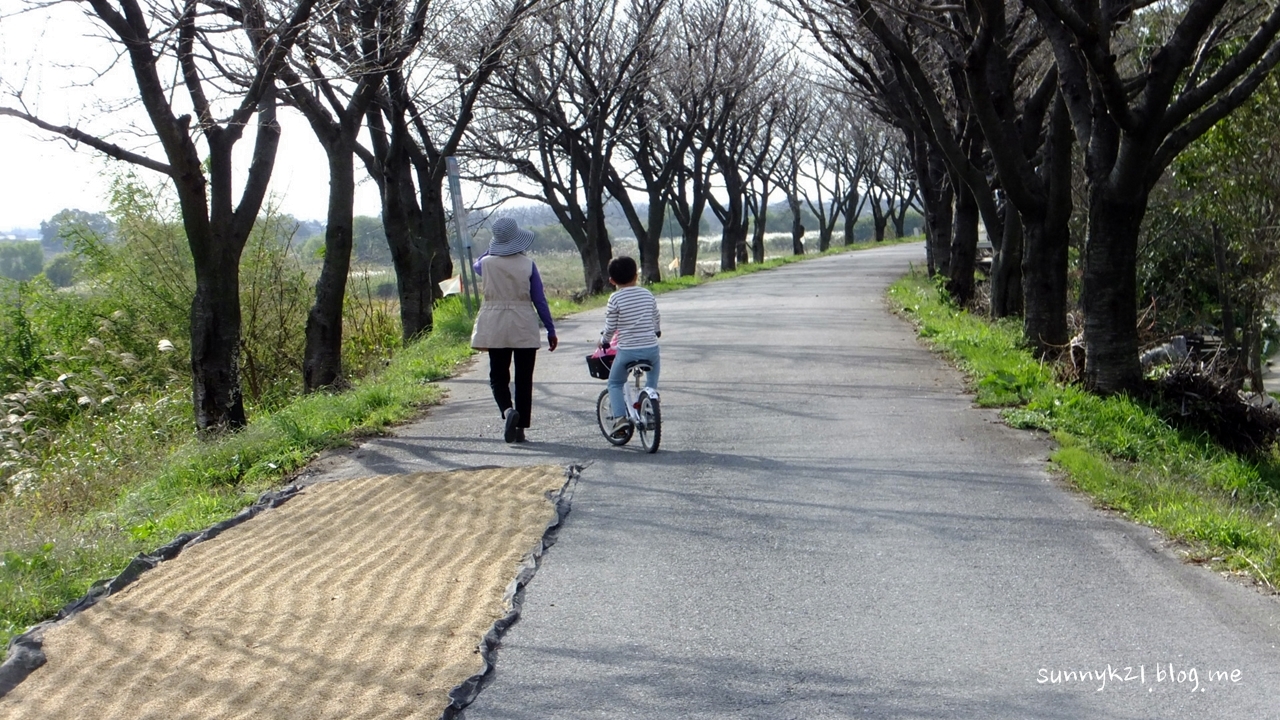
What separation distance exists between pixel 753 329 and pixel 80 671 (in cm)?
1347

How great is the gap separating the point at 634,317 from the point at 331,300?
19.6ft

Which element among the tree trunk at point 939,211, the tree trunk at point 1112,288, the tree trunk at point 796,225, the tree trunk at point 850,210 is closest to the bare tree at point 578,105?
the tree trunk at point 939,211

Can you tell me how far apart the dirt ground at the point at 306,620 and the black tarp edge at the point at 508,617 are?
4 cm

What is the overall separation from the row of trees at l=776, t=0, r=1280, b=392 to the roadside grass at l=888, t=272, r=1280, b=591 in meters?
0.74

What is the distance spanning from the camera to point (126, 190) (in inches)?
685

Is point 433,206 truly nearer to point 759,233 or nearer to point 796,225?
point 759,233

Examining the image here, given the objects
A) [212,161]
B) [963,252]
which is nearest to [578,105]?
[963,252]

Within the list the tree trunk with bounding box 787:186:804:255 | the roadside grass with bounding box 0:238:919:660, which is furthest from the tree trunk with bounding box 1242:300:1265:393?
the tree trunk with bounding box 787:186:804:255

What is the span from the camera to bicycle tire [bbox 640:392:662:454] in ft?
28.9

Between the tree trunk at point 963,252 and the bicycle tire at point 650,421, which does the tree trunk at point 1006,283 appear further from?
the bicycle tire at point 650,421

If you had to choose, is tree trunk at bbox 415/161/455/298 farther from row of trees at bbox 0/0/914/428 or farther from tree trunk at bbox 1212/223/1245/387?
tree trunk at bbox 1212/223/1245/387

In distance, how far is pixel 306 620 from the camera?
5414 millimetres

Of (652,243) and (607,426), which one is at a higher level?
(652,243)

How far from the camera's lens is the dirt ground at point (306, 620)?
15.0 ft
